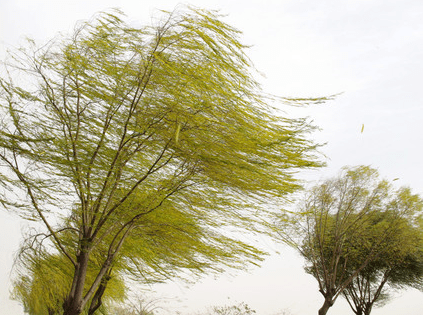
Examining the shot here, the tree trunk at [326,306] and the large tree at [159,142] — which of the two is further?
the tree trunk at [326,306]

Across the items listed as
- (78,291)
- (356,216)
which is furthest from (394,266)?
(78,291)

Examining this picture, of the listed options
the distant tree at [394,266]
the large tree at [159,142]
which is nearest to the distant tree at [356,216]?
the distant tree at [394,266]

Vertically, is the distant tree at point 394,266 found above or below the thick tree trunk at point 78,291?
above

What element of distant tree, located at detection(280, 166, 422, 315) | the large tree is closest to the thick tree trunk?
the large tree

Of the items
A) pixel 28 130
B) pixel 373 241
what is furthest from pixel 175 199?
pixel 373 241

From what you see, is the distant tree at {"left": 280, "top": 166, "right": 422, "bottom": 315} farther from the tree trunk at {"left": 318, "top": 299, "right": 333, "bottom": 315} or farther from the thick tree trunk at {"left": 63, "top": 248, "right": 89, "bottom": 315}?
the thick tree trunk at {"left": 63, "top": 248, "right": 89, "bottom": 315}

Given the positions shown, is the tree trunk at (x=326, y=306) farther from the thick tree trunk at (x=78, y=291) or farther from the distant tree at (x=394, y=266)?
the thick tree trunk at (x=78, y=291)

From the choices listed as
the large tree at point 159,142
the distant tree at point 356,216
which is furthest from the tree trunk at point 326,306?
the large tree at point 159,142

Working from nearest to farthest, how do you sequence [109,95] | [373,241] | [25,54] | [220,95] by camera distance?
[220,95] < [109,95] < [25,54] < [373,241]

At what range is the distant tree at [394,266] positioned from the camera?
45.3 ft

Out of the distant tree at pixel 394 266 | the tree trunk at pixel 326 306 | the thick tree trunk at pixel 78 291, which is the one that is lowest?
the thick tree trunk at pixel 78 291

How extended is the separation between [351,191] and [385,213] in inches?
68.7

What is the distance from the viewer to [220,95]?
162 inches

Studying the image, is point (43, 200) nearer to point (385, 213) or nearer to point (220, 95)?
point (220, 95)
